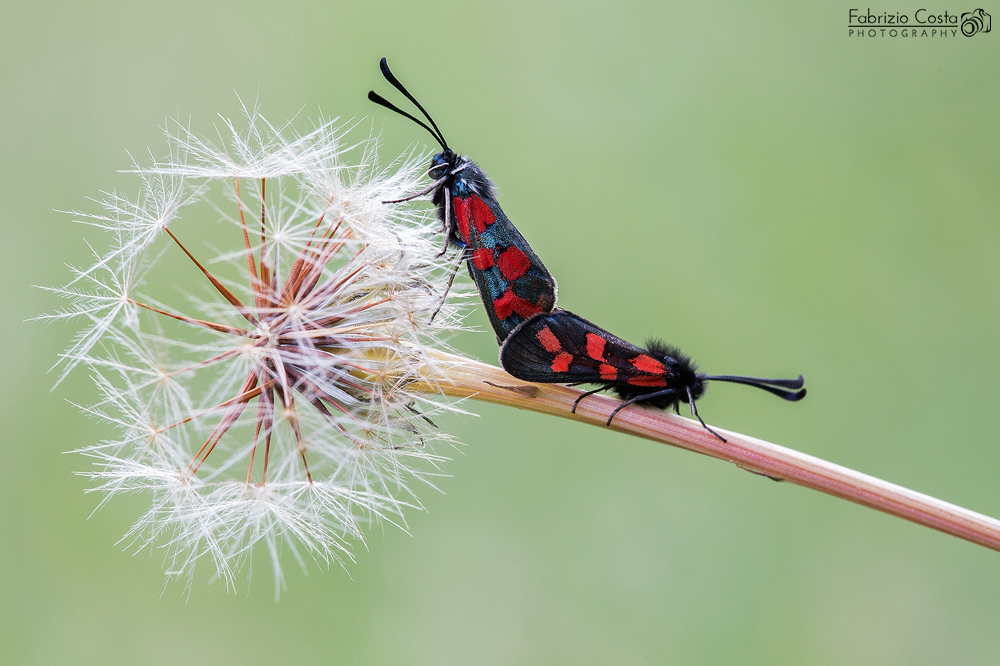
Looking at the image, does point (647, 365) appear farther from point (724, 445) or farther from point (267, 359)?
point (267, 359)

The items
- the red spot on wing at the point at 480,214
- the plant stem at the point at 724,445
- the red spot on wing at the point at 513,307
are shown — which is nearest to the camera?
the plant stem at the point at 724,445

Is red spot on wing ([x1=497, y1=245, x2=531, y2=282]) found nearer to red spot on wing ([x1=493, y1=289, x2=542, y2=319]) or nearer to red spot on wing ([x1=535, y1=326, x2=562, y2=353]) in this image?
red spot on wing ([x1=493, y1=289, x2=542, y2=319])

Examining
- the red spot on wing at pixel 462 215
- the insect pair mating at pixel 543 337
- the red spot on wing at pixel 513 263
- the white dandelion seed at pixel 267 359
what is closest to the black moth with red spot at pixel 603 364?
the insect pair mating at pixel 543 337

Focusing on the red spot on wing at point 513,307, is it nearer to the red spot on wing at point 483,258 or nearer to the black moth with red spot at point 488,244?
the black moth with red spot at point 488,244

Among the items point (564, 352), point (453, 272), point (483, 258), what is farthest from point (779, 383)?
point (453, 272)

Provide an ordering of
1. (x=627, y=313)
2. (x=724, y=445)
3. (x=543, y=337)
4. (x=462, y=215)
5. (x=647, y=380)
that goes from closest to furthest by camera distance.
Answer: (x=724, y=445)
(x=543, y=337)
(x=647, y=380)
(x=462, y=215)
(x=627, y=313)

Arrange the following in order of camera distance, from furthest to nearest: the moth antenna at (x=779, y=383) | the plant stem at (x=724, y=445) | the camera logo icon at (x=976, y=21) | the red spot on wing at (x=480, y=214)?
the camera logo icon at (x=976, y=21) < the red spot on wing at (x=480, y=214) < the moth antenna at (x=779, y=383) < the plant stem at (x=724, y=445)

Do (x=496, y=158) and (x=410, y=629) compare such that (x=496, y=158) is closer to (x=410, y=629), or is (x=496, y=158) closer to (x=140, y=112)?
(x=140, y=112)
